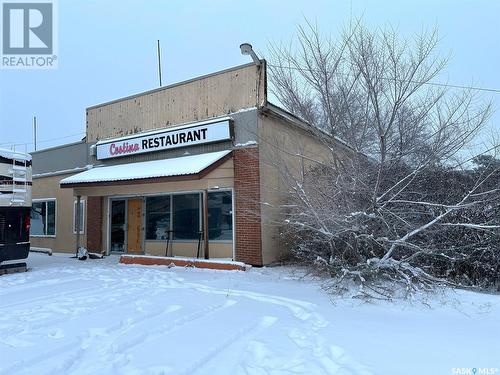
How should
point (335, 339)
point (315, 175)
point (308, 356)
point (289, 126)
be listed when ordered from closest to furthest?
1. point (308, 356)
2. point (335, 339)
3. point (315, 175)
4. point (289, 126)

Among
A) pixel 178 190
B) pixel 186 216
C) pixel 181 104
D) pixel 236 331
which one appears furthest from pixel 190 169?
pixel 236 331

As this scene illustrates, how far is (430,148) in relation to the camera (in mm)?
8695

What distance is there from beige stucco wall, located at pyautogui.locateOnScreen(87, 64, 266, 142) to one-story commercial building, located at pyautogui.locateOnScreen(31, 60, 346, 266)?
0.03 m

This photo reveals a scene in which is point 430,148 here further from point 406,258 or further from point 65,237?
point 65,237

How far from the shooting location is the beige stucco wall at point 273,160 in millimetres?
11602

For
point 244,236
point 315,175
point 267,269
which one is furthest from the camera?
point 244,236

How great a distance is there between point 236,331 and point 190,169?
22.2ft

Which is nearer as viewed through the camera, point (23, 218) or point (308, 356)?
point (308, 356)

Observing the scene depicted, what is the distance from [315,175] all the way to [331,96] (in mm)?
1901

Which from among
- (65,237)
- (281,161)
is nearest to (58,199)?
(65,237)

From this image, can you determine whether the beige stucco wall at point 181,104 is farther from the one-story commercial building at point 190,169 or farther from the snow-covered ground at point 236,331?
the snow-covered ground at point 236,331

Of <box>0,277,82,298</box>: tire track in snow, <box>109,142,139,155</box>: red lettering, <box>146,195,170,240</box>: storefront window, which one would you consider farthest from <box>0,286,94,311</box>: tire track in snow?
<box>109,142,139,155</box>: red lettering

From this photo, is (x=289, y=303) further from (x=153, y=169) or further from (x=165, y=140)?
(x=165, y=140)

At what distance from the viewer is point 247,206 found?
477 inches
